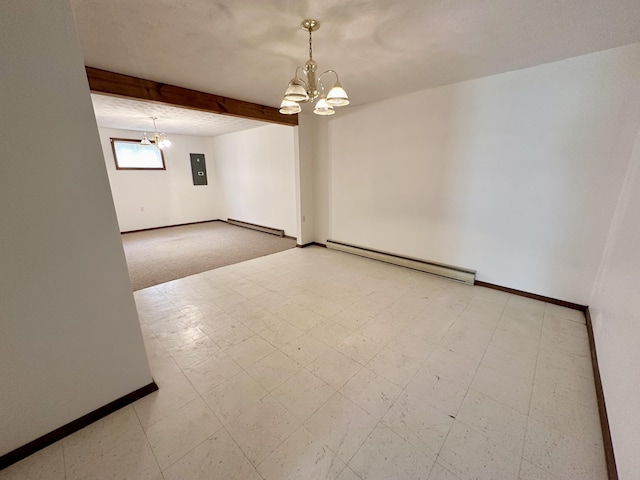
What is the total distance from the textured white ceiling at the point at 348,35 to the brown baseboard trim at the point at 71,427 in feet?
7.98

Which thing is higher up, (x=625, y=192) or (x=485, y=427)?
(x=625, y=192)

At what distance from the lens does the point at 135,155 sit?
20.7 feet

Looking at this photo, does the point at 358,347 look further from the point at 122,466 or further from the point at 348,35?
the point at 348,35

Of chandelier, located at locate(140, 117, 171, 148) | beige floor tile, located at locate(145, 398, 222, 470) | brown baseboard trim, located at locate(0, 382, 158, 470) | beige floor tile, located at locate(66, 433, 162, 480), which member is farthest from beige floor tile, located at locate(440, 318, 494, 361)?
chandelier, located at locate(140, 117, 171, 148)

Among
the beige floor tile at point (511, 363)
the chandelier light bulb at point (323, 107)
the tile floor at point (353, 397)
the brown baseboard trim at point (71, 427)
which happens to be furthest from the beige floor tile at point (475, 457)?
the chandelier light bulb at point (323, 107)


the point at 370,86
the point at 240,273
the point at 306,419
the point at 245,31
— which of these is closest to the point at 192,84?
the point at 245,31

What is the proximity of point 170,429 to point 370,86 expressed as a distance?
12.0 feet

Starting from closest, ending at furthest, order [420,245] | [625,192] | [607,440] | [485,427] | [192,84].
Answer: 1. [607,440]
2. [485,427]
3. [625,192]
4. [192,84]
5. [420,245]

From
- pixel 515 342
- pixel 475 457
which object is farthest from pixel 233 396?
pixel 515 342

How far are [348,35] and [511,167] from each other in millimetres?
2219

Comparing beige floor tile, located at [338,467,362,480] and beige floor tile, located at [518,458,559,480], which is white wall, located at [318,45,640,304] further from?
beige floor tile, located at [338,467,362,480]

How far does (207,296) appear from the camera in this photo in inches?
119

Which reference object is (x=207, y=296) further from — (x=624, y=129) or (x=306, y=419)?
(x=624, y=129)

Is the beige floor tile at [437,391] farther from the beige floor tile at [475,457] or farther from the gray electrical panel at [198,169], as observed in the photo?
the gray electrical panel at [198,169]
